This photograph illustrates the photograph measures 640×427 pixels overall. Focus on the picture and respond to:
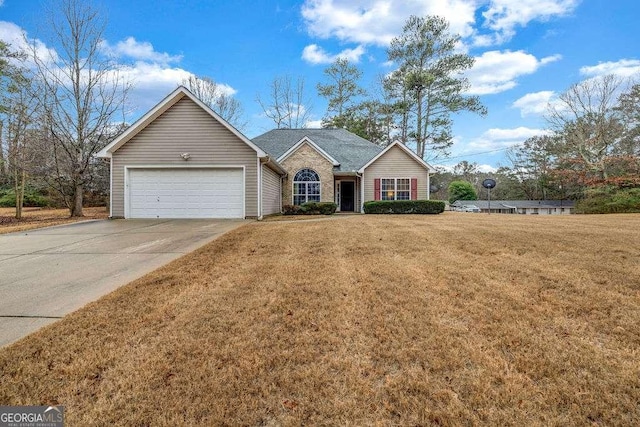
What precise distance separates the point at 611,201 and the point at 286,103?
2760cm

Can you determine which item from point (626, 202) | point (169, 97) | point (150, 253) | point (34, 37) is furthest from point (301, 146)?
point (626, 202)

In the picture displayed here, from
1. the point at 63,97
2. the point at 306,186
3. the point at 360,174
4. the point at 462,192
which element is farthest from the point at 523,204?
the point at 63,97

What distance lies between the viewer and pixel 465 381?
6.97 feet

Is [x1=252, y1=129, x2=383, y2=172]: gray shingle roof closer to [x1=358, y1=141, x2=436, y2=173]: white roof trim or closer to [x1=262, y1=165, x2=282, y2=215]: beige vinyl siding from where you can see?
[x1=358, y1=141, x2=436, y2=173]: white roof trim

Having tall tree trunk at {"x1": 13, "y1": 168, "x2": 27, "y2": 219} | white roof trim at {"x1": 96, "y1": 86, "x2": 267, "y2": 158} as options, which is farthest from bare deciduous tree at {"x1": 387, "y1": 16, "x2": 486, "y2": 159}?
tall tree trunk at {"x1": 13, "y1": 168, "x2": 27, "y2": 219}

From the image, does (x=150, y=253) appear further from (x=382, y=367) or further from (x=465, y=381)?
(x=465, y=381)

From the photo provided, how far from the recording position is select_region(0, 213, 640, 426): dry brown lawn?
6.15 ft

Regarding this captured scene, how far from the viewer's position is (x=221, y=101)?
1207 inches

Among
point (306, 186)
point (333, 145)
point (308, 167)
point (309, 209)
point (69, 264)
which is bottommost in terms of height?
point (69, 264)

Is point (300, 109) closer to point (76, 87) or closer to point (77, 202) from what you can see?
point (76, 87)

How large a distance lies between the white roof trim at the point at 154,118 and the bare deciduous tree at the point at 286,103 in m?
18.8

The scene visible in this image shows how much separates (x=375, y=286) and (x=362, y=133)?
29.4 m

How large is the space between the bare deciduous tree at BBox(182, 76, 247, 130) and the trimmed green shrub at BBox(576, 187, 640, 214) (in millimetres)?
30547

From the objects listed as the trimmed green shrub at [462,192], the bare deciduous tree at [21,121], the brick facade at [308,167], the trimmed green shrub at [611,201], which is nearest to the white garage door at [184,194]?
→ the brick facade at [308,167]
